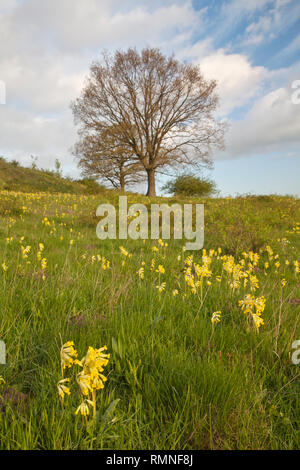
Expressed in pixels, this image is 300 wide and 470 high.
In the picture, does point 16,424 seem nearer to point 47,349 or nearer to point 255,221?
point 47,349

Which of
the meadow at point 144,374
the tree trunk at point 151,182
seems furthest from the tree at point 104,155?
the meadow at point 144,374

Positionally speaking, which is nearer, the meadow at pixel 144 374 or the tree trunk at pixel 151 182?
the meadow at pixel 144 374

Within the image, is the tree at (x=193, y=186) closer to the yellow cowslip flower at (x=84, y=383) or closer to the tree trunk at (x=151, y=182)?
the tree trunk at (x=151, y=182)

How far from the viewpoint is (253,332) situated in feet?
7.16

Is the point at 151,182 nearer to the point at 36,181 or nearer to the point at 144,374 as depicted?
the point at 36,181

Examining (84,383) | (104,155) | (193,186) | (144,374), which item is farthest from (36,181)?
(84,383)

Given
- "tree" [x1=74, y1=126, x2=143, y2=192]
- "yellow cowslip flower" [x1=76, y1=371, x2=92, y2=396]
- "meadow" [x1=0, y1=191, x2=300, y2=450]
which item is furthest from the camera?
"tree" [x1=74, y1=126, x2=143, y2=192]

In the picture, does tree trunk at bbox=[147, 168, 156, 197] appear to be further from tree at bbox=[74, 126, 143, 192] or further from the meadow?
the meadow

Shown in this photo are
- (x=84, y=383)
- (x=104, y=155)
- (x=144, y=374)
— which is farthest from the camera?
(x=104, y=155)

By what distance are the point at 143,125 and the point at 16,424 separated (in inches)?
1045

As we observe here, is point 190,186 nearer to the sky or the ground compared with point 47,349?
nearer to the sky

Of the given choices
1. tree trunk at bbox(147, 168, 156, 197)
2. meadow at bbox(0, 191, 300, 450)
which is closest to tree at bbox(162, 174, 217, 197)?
tree trunk at bbox(147, 168, 156, 197)

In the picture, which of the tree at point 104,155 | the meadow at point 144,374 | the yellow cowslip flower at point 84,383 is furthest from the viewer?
the tree at point 104,155
